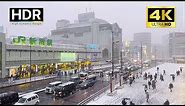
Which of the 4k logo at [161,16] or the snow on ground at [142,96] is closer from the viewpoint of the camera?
the 4k logo at [161,16]

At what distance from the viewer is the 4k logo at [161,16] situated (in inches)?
867

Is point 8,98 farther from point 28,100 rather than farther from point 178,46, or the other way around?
point 178,46

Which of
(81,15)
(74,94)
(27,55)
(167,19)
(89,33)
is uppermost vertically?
(81,15)

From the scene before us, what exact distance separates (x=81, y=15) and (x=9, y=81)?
131217mm

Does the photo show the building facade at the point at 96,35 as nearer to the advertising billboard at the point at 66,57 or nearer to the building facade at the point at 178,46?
the building facade at the point at 178,46

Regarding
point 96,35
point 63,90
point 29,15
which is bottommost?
point 63,90

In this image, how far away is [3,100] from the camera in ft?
85.0

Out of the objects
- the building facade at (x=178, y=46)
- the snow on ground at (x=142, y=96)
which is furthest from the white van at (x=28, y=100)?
the building facade at (x=178, y=46)

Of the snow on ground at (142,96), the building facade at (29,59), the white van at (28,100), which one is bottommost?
the snow on ground at (142,96)

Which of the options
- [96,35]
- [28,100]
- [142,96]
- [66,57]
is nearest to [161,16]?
[142,96]

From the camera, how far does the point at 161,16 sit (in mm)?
22078

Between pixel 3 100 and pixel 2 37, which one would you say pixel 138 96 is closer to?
pixel 3 100

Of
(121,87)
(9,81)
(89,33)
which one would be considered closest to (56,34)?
(89,33)

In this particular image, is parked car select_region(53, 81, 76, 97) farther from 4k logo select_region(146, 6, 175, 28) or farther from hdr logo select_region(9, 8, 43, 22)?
4k logo select_region(146, 6, 175, 28)
